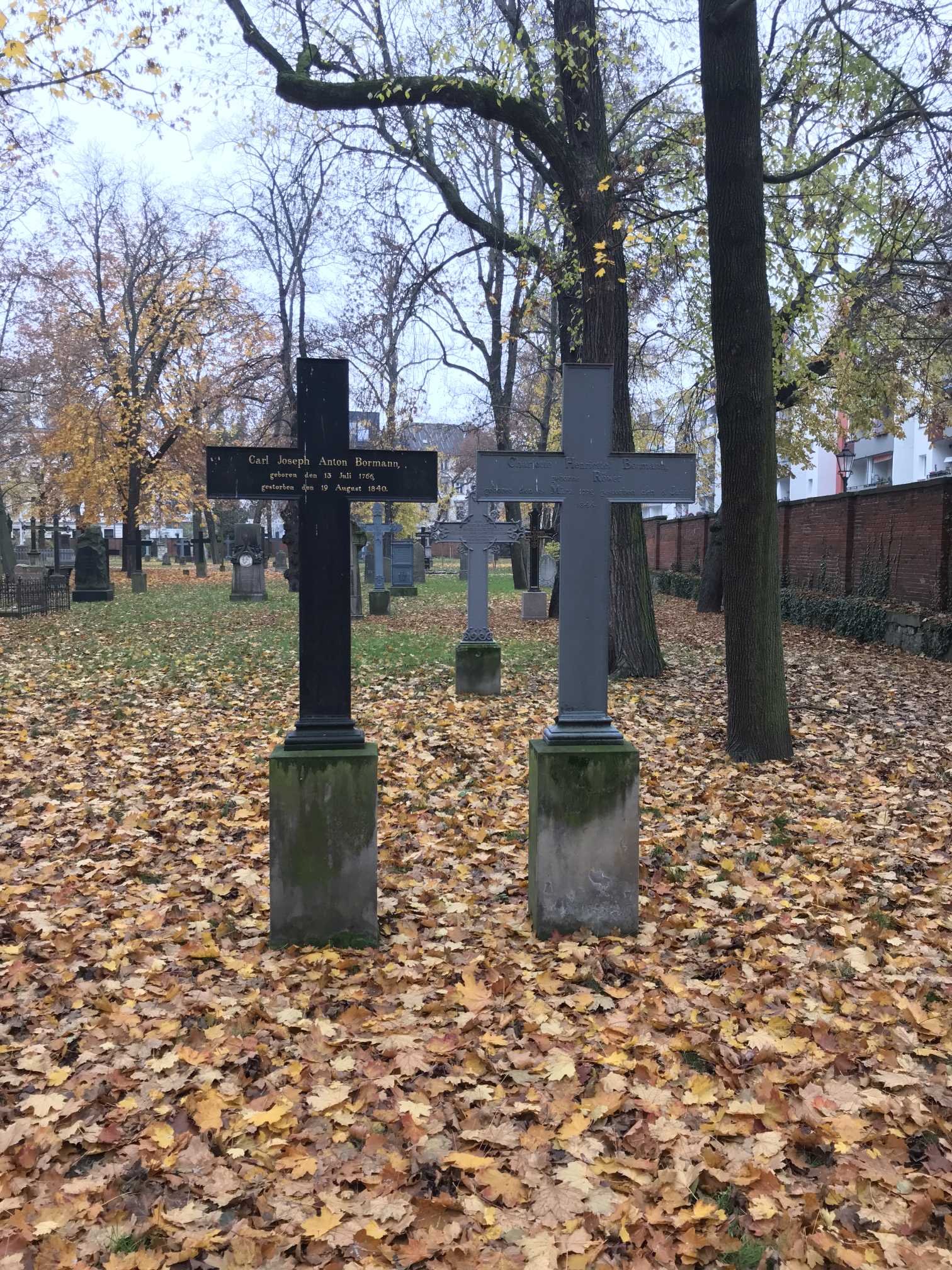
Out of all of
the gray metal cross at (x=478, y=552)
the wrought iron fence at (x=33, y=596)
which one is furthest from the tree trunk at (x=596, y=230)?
the wrought iron fence at (x=33, y=596)

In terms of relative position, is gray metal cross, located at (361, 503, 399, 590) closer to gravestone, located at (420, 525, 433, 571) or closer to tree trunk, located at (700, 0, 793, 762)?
gravestone, located at (420, 525, 433, 571)

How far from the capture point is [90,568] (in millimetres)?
23656

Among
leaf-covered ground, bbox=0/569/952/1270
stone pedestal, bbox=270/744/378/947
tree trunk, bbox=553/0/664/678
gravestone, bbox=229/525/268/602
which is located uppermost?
tree trunk, bbox=553/0/664/678

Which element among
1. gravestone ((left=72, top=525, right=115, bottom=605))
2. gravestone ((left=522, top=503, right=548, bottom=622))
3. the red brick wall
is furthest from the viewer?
gravestone ((left=72, top=525, right=115, bottom=605))

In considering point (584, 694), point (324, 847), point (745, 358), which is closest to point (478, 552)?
point (745, 358)

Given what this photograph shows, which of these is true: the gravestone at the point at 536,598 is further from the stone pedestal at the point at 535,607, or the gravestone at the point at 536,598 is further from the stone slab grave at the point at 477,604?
the stone slab grave at the point at 477,604

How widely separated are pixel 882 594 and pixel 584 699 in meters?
13.3

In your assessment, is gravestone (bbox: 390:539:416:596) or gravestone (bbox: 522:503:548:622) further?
gravestone (bbox: 390:539:416:596)

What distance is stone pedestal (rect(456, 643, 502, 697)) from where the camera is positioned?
10.5 metres

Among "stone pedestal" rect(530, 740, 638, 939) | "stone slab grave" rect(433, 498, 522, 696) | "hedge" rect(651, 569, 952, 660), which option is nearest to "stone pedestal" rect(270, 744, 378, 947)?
"stone pedestal" rect(530, 740, 638, 939)

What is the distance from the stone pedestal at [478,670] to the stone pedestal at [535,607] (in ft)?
34.1

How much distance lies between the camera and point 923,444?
134 feet

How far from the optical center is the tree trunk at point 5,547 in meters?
24.5

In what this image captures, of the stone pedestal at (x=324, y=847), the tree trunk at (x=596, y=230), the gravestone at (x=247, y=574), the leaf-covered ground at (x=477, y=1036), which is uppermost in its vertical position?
the tree trunk at (x=596, y=230)
